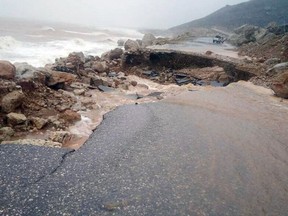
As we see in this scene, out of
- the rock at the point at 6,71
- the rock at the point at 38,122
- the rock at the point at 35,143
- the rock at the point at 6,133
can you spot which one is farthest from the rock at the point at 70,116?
the rock at the point at 35,143

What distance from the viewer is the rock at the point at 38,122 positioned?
6.97 metres

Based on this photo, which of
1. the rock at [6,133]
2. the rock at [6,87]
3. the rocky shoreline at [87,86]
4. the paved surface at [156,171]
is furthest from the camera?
the rock at [6,87]

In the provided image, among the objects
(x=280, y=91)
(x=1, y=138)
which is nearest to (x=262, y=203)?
(x=1, y=138)

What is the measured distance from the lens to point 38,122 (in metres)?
7.02

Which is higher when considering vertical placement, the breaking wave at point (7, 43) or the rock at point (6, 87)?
the rock at point (6, 87)

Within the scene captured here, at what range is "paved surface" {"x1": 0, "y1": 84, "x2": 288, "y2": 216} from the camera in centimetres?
378

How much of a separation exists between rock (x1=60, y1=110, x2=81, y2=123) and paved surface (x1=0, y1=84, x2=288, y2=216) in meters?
1.05

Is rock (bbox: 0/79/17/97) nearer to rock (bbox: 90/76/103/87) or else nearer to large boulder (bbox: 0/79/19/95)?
large boulder (bbox: 0/79/19/95)

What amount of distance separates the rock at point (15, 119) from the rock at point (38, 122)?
222mm

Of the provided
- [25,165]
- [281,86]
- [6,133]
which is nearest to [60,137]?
[6,133]

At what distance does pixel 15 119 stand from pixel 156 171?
13.0 feet

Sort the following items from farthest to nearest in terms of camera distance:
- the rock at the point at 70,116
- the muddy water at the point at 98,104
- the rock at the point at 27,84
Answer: the rock at the point at 27,84, the rock at the point at 70,116, the muddy water at the point at 98,104

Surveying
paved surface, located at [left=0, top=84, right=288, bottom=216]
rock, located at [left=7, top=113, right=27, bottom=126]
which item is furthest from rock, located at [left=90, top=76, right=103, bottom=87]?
rock, located at [left=7, top=113, right=27, bottom=126]

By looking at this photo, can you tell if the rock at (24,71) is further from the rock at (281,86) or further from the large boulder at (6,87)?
the rock at (281,86)
